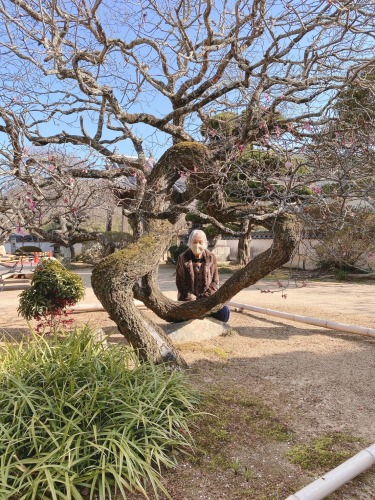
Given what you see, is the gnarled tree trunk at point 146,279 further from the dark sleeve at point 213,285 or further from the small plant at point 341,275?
the small plant at point 341,275

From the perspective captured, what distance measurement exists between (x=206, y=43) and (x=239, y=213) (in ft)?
6.21

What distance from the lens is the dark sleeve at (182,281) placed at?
487 centimetres

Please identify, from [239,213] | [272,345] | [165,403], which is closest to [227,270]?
[272,345]

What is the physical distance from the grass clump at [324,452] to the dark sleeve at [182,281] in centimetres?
269

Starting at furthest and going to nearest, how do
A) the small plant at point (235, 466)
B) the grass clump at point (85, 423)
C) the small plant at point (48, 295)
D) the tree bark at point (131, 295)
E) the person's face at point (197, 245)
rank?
the person's face at point (197, 245) → the small plant at point (48, 295) → the tree bark at point (131, 295) → the small plant at point (235, 466) → the grass clump at point (85, 423)

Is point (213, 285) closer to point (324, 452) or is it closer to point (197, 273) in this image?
point (197, 273)

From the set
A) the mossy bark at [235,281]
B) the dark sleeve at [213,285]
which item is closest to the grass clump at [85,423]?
the mossy bark at [235,281]

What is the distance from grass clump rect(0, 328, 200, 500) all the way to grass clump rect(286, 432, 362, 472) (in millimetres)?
654

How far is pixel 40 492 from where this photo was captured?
1801mm

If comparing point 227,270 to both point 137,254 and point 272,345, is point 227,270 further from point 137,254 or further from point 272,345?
point 137,254

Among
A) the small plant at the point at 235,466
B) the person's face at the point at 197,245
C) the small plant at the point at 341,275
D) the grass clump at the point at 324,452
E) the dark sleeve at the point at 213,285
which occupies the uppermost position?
the person's face at the point at 197,245

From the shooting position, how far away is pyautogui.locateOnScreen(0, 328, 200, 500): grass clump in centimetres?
186

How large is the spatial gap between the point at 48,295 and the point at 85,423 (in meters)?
2.91

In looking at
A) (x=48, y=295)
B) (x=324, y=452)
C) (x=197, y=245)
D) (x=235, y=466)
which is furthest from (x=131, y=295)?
(x=48, y=295)
